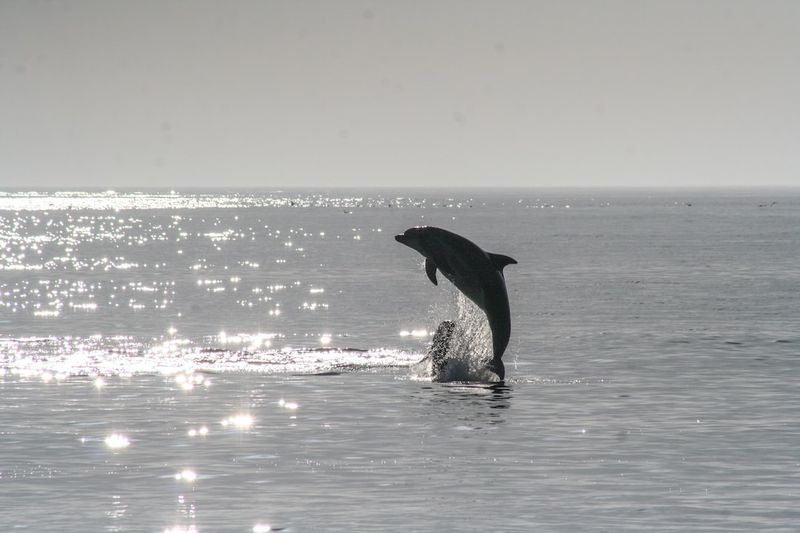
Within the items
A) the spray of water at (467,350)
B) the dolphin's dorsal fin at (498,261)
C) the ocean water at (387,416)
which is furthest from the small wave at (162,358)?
the dolphin's dorsal fin at (498,261)

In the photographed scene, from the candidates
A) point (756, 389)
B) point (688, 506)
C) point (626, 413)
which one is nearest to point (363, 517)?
point (688, 506)

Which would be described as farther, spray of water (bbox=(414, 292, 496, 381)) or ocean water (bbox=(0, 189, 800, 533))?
spray of water (bbox=(414, 292, 496, 381))

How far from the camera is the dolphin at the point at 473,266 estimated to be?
1135 inches

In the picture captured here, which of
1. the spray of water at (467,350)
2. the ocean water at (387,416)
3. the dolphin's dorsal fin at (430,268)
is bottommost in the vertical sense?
the ocean water at (387,416)

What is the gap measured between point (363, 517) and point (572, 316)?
33.5 metres

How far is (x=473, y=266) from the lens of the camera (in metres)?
29.0

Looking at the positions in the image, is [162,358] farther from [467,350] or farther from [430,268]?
[430,268]

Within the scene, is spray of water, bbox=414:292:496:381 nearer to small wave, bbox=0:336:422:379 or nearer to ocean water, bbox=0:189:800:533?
ocean water, bbox=0:189:800:533

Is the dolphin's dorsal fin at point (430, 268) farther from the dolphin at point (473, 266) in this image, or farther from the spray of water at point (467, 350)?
the spray of water at point (467, 350)

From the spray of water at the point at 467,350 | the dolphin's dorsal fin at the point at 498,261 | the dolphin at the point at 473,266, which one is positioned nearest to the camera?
the dolphin's dorsal fin at the point at 498,261

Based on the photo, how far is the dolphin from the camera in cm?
2883

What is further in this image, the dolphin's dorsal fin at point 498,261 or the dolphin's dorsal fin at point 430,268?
the dolphin's dorsal fin at point 498,261

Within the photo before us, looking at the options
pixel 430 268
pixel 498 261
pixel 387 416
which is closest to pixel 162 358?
pixel 430 268

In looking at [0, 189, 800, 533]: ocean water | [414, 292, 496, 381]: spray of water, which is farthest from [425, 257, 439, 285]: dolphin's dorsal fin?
[414, 292, 496, 381]: spray of water
